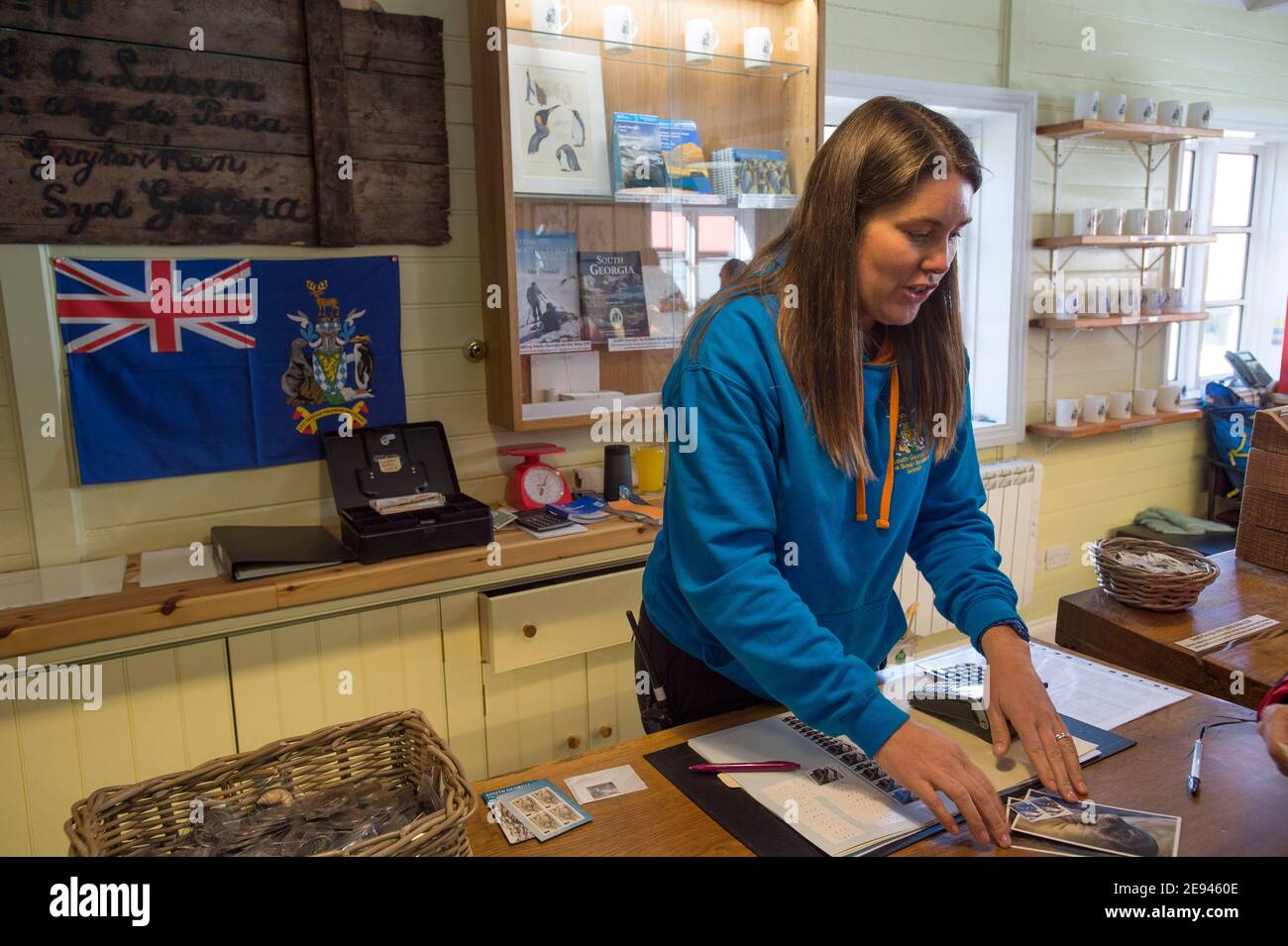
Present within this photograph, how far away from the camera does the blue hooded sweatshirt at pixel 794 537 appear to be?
1170 mm

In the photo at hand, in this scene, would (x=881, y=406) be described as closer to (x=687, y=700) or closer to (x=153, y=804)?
(x=687, y=700)

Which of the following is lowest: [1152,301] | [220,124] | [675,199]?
[1152,301]

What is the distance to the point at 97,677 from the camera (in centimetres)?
198

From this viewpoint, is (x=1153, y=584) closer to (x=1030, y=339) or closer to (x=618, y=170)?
(x=618, y=170)

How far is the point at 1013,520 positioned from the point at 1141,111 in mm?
1776

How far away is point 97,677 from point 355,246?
1241 mm

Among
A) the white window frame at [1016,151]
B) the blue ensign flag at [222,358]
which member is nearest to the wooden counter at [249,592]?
the blue ensign flag at [222,358]

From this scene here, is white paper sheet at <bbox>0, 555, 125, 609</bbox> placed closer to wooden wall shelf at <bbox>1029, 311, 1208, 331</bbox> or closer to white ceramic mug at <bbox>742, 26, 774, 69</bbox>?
white ceramic mug at <bbox>742, 26, 774, 69</bbox>

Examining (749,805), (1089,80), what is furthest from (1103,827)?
(1089,80)

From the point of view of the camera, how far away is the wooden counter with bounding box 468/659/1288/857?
110 centimetres

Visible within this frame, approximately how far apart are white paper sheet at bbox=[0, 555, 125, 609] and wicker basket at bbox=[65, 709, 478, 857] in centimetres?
115

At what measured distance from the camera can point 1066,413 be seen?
13.1ft

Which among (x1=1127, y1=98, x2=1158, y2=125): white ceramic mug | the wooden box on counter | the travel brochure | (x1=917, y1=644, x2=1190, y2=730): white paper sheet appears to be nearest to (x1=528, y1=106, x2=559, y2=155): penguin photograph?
the travel brochure

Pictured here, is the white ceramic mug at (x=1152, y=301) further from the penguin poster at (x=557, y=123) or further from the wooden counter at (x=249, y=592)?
the wooden counter at (x=249, y=592)
